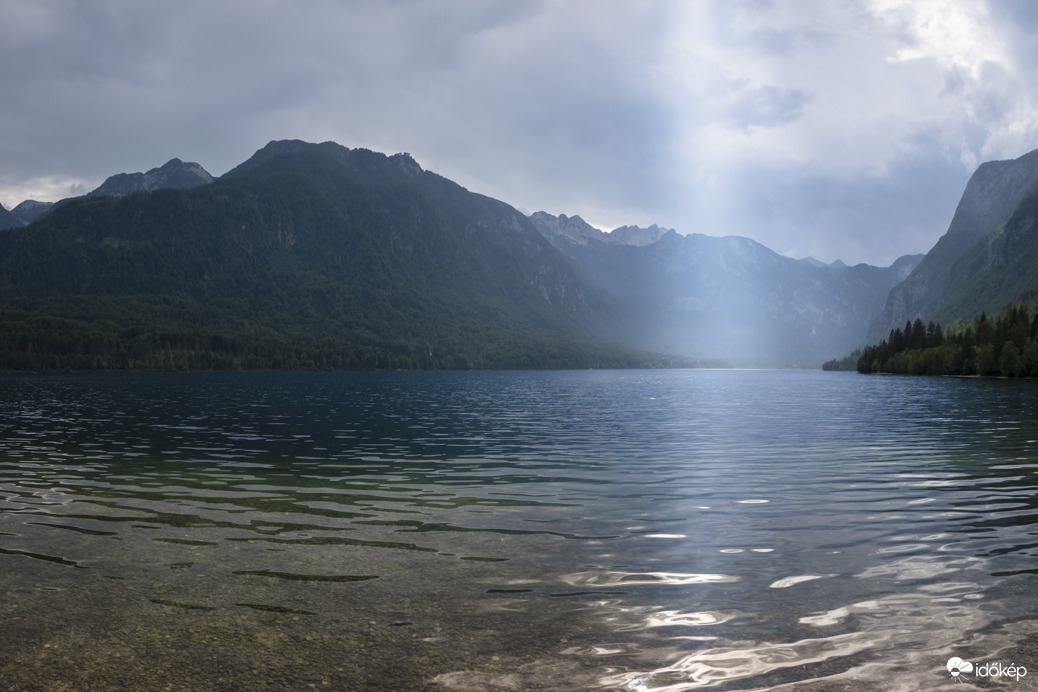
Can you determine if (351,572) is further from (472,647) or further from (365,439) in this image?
(365,439)

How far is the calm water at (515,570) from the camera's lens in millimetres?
12086

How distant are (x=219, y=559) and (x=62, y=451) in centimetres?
3593

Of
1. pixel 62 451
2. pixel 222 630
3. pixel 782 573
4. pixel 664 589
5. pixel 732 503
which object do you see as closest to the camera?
pixel 222 630

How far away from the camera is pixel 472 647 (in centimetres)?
1288

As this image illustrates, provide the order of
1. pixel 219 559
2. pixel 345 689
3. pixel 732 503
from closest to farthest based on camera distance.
→ pixel 345 689 → pixel 219 559 → pixel 732 503

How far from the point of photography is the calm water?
12086mm

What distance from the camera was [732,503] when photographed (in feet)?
94.7

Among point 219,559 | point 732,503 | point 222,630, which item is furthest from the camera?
point 732,503

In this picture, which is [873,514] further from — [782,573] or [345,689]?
[345,689]

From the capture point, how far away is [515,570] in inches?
723

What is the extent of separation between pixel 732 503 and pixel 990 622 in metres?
14.8

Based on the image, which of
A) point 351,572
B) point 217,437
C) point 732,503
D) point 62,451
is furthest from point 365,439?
point 351,572

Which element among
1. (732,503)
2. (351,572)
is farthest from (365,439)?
(351,572)

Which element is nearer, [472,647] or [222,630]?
[472,647]
